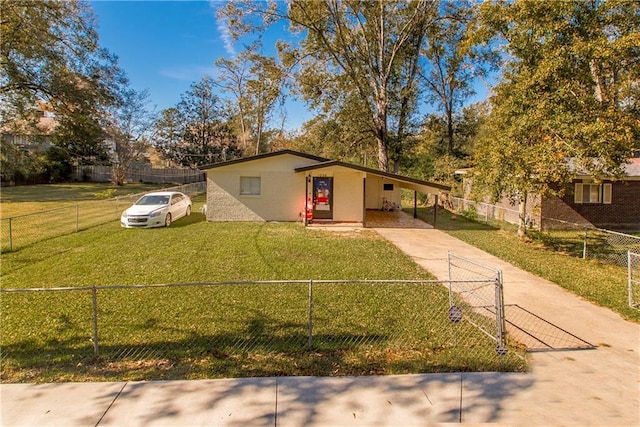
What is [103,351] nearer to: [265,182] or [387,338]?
[387,338]

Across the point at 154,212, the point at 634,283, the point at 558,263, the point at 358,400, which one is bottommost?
the point at 358,400

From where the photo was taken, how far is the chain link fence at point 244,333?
459cm

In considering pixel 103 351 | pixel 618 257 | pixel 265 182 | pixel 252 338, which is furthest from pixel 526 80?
pixel 103 351

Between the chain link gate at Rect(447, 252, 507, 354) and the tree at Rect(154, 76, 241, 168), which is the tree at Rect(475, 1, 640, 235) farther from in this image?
the tree at Rect(154, 76, 241, 168)

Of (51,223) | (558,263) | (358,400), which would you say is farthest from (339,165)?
(358,400)

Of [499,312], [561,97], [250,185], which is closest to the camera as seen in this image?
[499,312]

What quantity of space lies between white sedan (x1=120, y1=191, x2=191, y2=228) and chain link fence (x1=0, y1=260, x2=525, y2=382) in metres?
7.55

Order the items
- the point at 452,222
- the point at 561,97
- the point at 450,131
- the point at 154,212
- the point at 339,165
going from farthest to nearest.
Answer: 1. the point at 450,131
2. the point at 452,222
3. the point at 339,165
4. the point at 154,212
5. the point at 561,97

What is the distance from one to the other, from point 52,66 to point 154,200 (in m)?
18.6

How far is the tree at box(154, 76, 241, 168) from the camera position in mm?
47312

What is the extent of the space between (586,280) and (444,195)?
16641 mm

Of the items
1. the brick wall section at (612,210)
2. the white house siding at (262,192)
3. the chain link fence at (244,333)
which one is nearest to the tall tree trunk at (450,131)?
the brick wall section at (612,210)

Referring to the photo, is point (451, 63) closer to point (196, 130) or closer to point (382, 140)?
point (382, 140)

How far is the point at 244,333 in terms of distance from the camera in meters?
5.52
